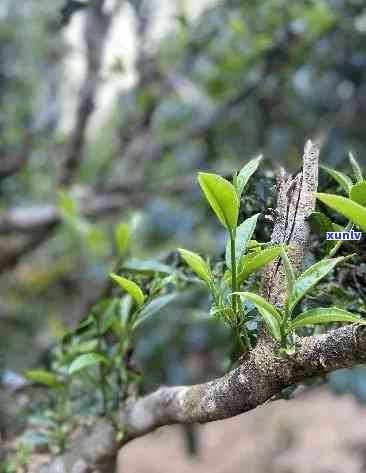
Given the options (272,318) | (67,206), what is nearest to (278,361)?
(272,318)

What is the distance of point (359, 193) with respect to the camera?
41 cm

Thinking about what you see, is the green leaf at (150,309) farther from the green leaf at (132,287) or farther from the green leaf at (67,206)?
the green leaf at (67,206)

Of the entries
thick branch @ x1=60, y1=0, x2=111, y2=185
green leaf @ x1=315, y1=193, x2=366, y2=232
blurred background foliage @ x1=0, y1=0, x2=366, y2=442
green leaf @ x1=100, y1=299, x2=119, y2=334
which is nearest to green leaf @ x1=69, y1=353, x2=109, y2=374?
green leaf @ x1=100, y1=299, x2=119, y2=334

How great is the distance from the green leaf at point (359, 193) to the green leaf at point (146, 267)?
21 cm

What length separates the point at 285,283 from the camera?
0.45 m

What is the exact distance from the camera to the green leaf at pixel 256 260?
0.40 meters

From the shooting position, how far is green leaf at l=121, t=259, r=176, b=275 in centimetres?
58

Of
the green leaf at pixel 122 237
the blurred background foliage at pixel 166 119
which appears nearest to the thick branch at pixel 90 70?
the blurred background foliage at pixel 166 119

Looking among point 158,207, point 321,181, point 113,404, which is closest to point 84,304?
point 158,207

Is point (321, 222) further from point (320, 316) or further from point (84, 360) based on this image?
point (84, 360)

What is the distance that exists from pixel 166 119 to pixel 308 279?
138 centimetres

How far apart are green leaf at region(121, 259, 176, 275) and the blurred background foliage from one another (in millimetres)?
568

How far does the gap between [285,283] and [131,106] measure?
3.82 ft

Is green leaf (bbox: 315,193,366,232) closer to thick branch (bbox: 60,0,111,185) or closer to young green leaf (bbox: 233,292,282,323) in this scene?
young green leaf (bbox: 233,292,282,323)
